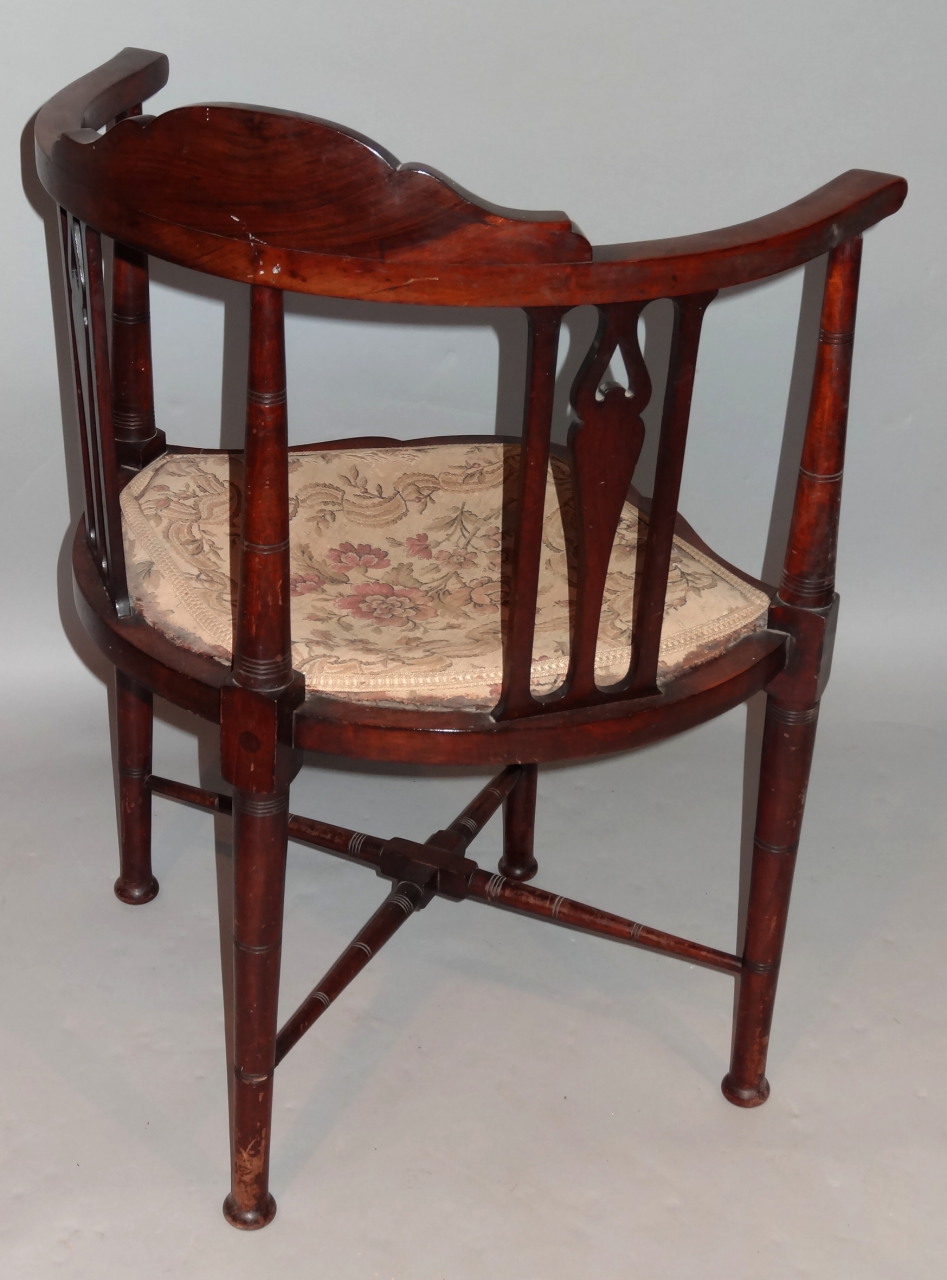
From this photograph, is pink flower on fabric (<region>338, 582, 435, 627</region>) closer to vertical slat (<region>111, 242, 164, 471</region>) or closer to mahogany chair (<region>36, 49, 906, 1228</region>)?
mahogany chair (<region>36, 49, 906, 1228</region>)

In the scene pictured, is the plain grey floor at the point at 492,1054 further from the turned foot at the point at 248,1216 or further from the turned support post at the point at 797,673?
the turned support post at the point at 797,673

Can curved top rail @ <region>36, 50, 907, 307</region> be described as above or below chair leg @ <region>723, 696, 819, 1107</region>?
above

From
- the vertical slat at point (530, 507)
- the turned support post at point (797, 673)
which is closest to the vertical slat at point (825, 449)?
the turned support post at point (797, 673)

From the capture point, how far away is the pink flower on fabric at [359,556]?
1.64 metres

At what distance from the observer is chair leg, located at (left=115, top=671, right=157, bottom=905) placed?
1.88m

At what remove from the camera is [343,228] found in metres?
1.12

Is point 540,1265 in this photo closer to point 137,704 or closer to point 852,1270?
point 852,1270

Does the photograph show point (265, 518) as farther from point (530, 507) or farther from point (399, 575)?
point (399, 575)

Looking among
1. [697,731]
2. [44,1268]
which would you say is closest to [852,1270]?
[44,1268]

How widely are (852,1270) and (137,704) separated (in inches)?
37.7

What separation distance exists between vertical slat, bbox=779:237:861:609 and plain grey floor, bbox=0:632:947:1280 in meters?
0.59

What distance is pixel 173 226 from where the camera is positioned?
1.17m

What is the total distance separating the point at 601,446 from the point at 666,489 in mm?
86

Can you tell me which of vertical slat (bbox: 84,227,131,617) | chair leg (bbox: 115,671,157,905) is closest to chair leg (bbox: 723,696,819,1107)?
vertical slat (bbox: 84,227,131,617)
